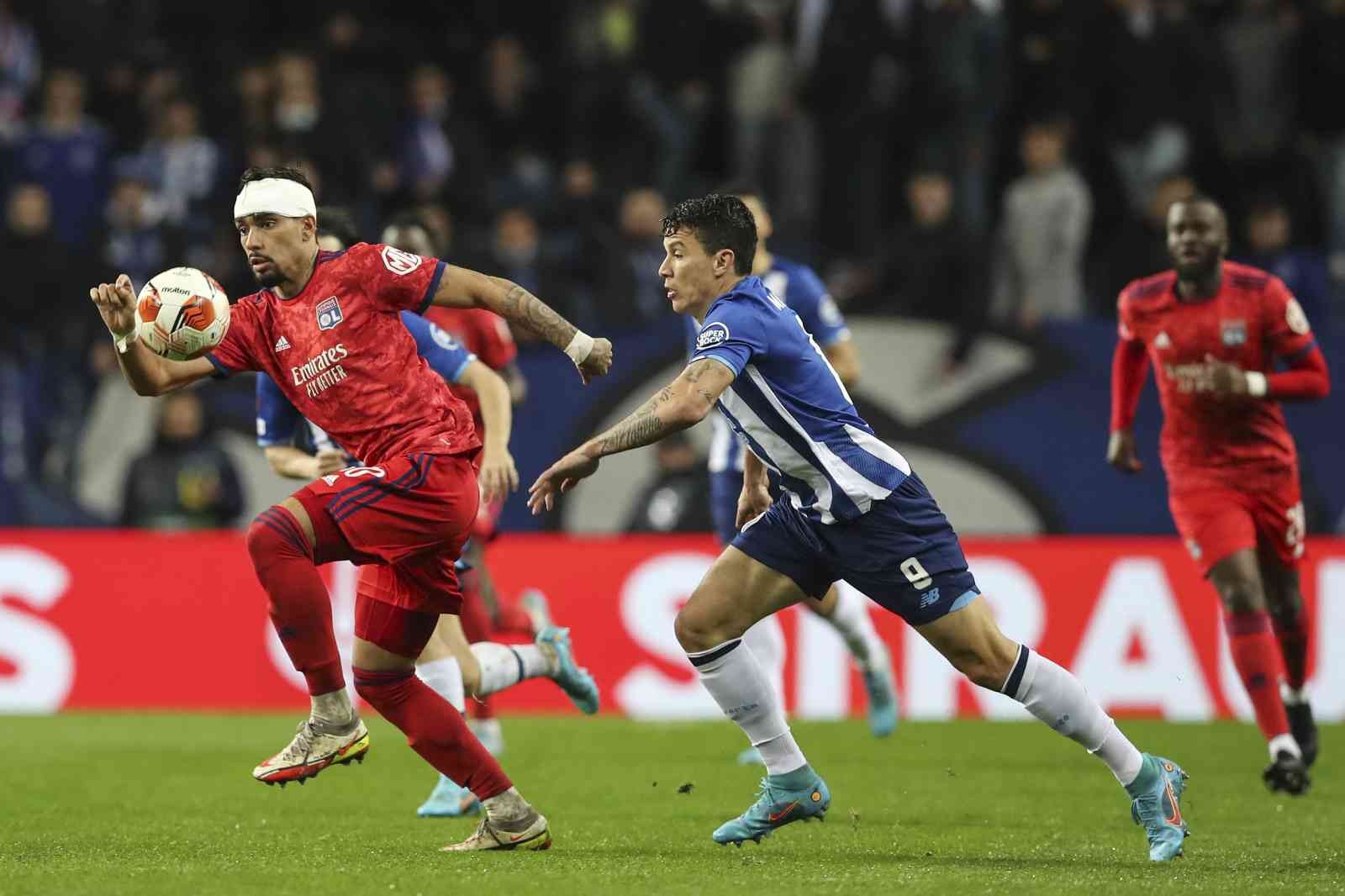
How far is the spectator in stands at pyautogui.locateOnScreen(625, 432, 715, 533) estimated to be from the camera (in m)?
14.1

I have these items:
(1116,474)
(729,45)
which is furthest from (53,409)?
(1116,474)

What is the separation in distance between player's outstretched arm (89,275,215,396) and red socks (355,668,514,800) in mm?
1200

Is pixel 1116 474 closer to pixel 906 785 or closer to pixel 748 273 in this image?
pixel 906 785

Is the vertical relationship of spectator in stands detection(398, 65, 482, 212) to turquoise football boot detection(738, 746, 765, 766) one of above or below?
above

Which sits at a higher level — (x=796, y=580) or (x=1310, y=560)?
(x=796, y=580)

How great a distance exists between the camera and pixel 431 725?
269 inches

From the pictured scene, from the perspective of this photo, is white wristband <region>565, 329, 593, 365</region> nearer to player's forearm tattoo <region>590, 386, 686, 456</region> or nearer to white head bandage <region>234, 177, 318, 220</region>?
player's forearm tattoo <region>590, 386, 686, 456</region>

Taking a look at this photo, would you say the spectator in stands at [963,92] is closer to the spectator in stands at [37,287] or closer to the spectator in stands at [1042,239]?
the spectator in stands at [1042,239]

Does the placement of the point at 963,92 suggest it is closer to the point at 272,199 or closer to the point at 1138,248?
the point at 1138,248

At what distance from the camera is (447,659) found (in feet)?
27.1

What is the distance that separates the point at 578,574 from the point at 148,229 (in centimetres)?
457

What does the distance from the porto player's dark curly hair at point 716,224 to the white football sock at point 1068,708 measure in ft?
5.64

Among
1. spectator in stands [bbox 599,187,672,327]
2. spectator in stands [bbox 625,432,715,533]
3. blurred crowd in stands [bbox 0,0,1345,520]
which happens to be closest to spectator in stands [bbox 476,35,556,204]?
blurred crowd in stands [bbox 0,0,1345,520]

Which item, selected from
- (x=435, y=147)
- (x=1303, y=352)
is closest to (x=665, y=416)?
(x=1303, y=352)
